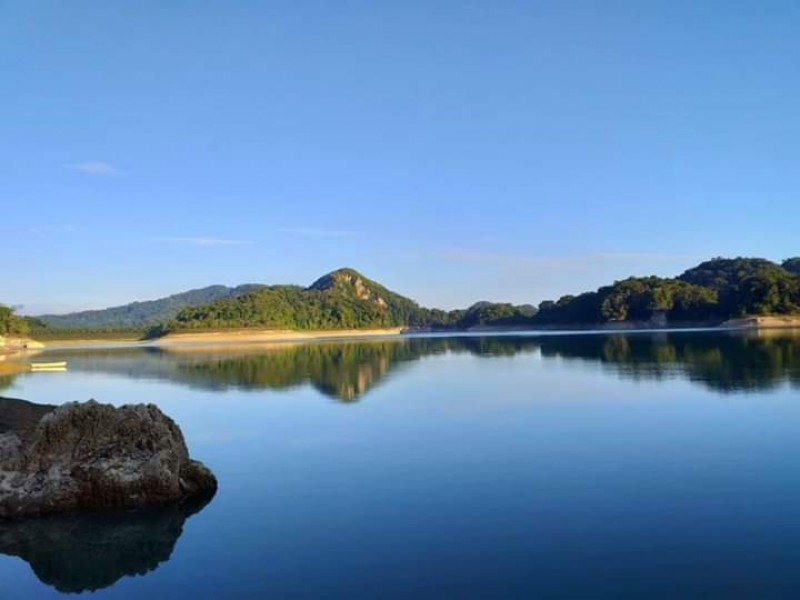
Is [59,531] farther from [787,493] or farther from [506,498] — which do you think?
[787,493]

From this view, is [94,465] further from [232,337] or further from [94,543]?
[232,337]

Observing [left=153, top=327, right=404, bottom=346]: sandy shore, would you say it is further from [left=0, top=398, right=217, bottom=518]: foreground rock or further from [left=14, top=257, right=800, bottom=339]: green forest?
[left=0, top=398, right=217, bottom=518]: foreground rock

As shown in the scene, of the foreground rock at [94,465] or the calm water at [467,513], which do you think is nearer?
the calm water at [467,513]

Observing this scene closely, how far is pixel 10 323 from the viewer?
314 feet

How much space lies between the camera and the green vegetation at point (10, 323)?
93.4 m

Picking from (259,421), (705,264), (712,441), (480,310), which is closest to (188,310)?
(480,310)

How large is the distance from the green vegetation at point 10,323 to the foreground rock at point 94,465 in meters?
94.1

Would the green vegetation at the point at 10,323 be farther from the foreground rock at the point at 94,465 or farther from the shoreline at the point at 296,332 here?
the foreground rock at the point at 94,465

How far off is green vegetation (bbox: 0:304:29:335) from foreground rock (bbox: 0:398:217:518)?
309 ft

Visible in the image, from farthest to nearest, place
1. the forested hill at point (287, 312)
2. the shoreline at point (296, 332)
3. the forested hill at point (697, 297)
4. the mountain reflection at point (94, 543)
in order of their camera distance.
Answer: the forested hill at point (287, 312), the forested hill at point (697, 297), the shoreline at point (296, 332), the mountain reflection at point (94, 543)

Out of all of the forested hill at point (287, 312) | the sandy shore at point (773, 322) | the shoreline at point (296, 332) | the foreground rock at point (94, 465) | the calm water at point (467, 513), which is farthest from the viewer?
the forested hill at point (287, 312)

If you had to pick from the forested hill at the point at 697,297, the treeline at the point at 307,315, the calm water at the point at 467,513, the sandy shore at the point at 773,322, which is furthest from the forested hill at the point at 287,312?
the calm water at the point at 467,513

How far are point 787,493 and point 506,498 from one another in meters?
3.83

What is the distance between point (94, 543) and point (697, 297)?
4313 inches
